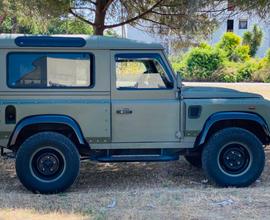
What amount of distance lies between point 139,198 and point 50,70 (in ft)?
6.17

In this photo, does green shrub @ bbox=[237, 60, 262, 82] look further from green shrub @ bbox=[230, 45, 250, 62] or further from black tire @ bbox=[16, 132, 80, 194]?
black tire @ bbox=[16, 132, 80, 194]

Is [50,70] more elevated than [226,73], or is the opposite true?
[226,73]

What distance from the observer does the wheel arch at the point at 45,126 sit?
633cm

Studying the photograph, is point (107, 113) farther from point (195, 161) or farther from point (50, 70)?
point (195, 161)

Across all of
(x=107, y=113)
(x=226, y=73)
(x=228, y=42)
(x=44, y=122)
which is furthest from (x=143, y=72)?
(x=228, y=42)

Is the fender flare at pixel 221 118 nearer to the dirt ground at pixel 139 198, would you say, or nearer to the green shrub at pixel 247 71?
the dirt ground at pixel 139 198

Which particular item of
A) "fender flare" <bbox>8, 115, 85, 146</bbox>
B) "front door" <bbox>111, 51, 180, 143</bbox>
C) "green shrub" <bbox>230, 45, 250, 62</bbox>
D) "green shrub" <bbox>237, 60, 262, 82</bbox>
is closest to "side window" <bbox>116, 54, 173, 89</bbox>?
"front door" <bbox>111, 51, 180, 143</bbox>

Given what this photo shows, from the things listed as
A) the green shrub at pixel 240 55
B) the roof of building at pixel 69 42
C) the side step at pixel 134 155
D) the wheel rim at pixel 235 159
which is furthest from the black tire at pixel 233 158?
the green shrub at pixel 240 55

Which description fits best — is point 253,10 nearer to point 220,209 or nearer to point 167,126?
point 167,126

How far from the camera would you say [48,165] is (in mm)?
6449

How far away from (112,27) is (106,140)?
4.35m

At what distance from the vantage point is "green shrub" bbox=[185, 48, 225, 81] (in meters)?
32.1

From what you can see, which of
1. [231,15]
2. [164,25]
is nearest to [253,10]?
[231,15]

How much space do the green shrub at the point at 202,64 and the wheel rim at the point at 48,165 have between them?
26.0 meters
